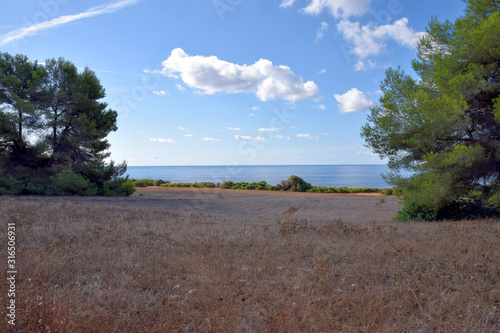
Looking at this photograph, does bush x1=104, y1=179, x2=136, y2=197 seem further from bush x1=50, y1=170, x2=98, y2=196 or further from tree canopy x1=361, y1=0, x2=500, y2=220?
tree canopy x1=361, y1=0, x2=500, y2=220

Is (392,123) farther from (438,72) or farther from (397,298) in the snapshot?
(397,298)

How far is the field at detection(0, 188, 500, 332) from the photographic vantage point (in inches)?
136

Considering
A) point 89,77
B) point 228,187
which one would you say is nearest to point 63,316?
point 89,77

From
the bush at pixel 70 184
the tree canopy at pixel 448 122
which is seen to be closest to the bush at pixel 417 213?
the tree canopy at pixel 448 122

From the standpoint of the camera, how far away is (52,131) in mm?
20844

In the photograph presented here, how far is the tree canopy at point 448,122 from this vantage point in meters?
10.9

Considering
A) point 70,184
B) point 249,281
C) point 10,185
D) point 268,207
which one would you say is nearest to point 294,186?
point 268,207

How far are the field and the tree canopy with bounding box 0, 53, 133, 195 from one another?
1347 centimetres

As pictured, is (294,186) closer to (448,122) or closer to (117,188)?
(117,188)

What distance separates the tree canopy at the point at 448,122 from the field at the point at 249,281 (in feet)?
12.3

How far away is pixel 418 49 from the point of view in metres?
13.6

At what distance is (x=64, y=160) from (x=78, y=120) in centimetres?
315

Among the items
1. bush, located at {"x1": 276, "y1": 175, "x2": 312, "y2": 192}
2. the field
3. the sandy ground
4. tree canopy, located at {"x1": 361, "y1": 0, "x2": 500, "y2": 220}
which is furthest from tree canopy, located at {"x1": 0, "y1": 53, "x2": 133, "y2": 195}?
bush, located at {"x1": 276, "y1": 175, "x2": 312, "y2": 192}

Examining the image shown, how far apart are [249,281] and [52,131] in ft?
71.4
